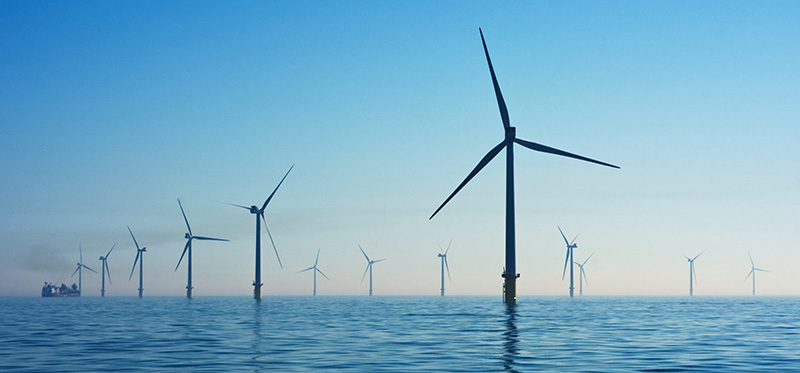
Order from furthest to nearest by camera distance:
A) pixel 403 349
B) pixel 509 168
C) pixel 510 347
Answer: pixel 509 168 → pixel 510 347 → pixel 403 349

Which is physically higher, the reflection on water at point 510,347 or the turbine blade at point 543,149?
the turbine blade at point 543,149

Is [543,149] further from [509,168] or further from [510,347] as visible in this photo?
[510,347]

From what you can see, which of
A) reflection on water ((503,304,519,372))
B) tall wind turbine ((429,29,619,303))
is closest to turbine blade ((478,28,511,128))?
tall wind turbine ((429,29,619,303))

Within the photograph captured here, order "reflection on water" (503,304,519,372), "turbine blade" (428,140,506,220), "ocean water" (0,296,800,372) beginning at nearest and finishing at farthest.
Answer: "reflection on water" (503,304,519,372), "ocean water" (0,296,800,372), "turbine blade" (428,140,506,220)

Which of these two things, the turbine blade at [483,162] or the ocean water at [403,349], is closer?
the ocean water at [403,349]

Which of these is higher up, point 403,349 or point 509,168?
point 509,168

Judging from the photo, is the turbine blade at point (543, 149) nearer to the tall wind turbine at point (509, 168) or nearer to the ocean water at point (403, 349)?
the tall wind turbine at point (509, 168)

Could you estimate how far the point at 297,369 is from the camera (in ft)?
109

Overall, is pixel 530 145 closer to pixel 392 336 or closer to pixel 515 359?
pixel 392 336

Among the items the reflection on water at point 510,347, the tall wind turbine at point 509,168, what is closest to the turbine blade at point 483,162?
the tall wind turbine at point 509,168

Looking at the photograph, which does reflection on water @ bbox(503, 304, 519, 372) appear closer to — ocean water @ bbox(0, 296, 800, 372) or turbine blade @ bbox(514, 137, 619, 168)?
ocean water @ bbox(0, 296, 800, 372)

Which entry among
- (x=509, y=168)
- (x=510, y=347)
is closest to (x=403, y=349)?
(x=510, y=347)

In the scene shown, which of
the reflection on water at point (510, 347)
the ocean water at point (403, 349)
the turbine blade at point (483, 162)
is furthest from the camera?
the turbine blade at point (483, 162)

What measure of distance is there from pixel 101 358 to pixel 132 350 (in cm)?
450
